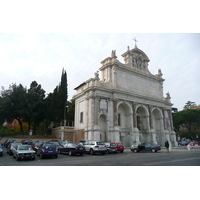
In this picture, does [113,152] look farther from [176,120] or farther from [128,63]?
[176,120]

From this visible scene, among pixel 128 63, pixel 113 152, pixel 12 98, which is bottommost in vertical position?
pixel 113 152

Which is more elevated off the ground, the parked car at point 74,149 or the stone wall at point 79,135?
the stone wall at point 79,135

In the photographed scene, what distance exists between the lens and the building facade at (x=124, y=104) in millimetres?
31219

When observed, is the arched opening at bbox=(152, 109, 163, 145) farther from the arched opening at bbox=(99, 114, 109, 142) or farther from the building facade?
the arched opening at bbox=(99, 114, 109, 142)

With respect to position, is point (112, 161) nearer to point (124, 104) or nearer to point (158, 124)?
point (124, 104)

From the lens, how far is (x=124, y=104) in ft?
115

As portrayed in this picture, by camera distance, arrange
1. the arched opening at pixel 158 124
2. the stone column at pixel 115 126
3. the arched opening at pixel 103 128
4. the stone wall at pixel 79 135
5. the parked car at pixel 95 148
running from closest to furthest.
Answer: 1. the parked car at pixel 95 148
2. the stone column at pixel 115 126
3. the arched opening at pixel 103 128
4. the stone wall at pixel 79 135
5. the arched opening at pixel 158 124

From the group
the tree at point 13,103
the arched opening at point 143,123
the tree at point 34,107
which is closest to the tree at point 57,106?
the tree at point 34,107

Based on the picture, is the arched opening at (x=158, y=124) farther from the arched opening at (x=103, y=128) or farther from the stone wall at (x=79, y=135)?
the stone wall at (x=79, y=135)

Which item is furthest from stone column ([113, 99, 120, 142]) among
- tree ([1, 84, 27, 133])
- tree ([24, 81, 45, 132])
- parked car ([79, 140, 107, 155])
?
tree ([1, 84, 27, 133])

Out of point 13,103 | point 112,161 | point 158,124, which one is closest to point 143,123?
point 158,124

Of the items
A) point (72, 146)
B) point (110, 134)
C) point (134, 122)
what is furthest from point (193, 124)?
point (72, 146)

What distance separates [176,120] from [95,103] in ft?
146

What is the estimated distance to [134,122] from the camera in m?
34.4
